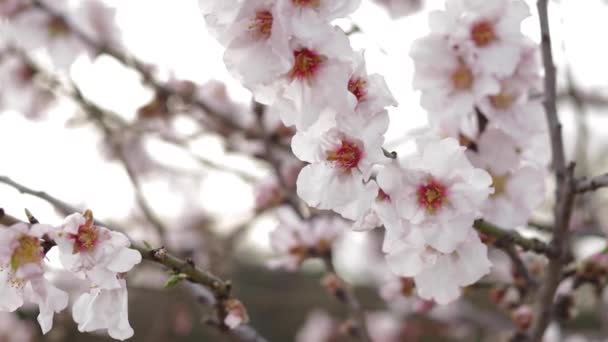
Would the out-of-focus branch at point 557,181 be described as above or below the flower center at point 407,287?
above

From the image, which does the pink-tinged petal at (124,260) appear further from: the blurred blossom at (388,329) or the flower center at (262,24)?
the blurred blossom at (388,329)

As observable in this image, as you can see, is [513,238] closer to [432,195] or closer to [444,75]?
[432,195]

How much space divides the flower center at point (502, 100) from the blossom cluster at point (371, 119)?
0.09 ft

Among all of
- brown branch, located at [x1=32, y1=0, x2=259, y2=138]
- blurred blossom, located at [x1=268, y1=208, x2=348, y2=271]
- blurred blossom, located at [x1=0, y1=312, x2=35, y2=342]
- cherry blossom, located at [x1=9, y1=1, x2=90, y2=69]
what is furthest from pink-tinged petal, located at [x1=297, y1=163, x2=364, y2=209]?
blurred blossom, located at [x1=0, y1=312, x2=35, y2=342]

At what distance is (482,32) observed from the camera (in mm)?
1042

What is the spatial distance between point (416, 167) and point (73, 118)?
1275 mm

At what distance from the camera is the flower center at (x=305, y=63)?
2.44ft

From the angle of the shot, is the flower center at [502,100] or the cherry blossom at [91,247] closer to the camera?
the cherry blossom at [91,247]

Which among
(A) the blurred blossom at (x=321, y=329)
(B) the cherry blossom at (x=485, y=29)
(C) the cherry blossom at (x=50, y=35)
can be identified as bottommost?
(A) the blurred blossom at (x=321, y=329)

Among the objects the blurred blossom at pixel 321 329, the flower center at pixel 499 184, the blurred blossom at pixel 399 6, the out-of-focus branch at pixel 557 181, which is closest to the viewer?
the out-of-focus branch at pixel 557 181

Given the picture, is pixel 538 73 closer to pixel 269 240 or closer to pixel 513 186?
pixel 513 186

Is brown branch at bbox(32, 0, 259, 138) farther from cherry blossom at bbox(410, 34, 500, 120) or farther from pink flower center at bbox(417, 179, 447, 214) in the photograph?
pink flower center at bbox(417, 179, 447, 214)

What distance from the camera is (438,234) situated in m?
0.82

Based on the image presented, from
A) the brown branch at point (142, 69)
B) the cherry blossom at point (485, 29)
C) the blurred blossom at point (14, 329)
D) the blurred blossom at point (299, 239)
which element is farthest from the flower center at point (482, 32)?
the blurred blossom at point (14, 329)
